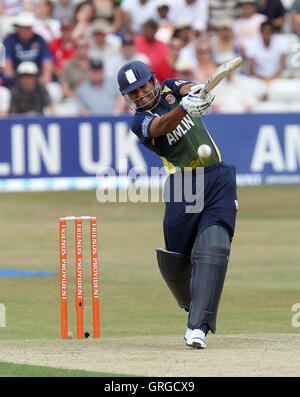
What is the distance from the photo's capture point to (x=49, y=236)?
1659 cm

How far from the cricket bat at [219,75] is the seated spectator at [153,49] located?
13.0 m

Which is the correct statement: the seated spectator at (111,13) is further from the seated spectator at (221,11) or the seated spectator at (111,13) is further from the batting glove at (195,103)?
the batting glove at (195,103)

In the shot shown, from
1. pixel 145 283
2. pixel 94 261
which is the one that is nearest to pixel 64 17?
pixel 145 283

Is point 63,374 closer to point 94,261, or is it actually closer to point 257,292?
point 94,261

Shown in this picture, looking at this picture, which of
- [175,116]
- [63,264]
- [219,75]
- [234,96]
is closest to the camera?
[219,75]

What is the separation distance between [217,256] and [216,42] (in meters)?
13.7

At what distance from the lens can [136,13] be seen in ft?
71.8

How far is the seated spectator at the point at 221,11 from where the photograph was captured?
72.8 ft

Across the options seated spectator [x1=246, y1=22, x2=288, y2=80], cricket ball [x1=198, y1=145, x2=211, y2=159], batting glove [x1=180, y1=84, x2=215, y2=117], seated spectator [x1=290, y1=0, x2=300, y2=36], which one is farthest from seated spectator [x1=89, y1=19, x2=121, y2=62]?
batting glove [x1=180, y1=84, x2=215, y2=117]

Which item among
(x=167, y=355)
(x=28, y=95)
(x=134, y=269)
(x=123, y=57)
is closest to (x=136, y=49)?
(x=123, y=57)

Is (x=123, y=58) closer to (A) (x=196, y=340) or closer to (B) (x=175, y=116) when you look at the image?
(B) (x=175, y=116)

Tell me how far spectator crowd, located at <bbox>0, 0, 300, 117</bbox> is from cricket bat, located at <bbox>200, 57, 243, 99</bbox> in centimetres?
1198

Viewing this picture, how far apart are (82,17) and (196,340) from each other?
573 inches

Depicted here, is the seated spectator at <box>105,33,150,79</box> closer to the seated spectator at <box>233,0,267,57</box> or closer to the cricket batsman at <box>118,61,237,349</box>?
the seated spectator at <box>233,0,267,57</box>
